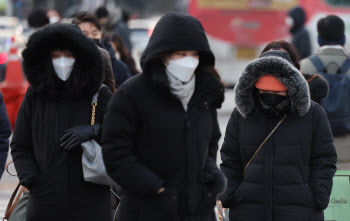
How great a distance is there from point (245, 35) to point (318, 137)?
430 inches

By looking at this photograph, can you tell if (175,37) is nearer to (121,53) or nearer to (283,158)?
(283,158)

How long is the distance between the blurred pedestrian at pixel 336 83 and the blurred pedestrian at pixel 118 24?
14.3ft

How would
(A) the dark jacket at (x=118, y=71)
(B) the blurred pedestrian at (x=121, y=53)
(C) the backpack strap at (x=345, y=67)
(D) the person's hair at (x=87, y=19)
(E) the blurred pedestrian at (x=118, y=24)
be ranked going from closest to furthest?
(C) the backpack strap at (x=345, y=67)
(A) the dark jacket at (x=118, y=71)
(D) the person's hair at (x=87, y=19)
(B) the blurred pedestrian at (x=121, y=53)
(E) the blurred pedestrian at (x=118, y=24)

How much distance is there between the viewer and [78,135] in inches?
165

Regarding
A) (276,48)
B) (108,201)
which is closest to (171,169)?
(108,201)

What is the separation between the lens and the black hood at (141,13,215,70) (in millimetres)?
3699

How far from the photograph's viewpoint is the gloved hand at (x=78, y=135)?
165 inches

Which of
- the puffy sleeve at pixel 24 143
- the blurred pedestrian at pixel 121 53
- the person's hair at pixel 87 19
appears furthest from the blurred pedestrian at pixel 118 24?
the puffy sleeve at pixel 24 143

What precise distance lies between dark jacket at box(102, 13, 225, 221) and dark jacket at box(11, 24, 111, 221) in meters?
0.54

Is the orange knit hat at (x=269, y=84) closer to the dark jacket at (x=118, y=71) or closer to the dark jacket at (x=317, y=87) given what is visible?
the dark jacket at (x=317, y=87)

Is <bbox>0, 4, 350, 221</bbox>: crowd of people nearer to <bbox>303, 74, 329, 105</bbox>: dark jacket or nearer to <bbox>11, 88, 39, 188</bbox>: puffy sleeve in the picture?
Answer: <bbox>11, 88, 39, 188</bbox>: puffy sleeve

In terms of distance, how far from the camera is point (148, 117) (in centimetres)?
366

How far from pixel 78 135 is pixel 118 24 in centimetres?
905

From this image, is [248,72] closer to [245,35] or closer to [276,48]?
[276,48]
